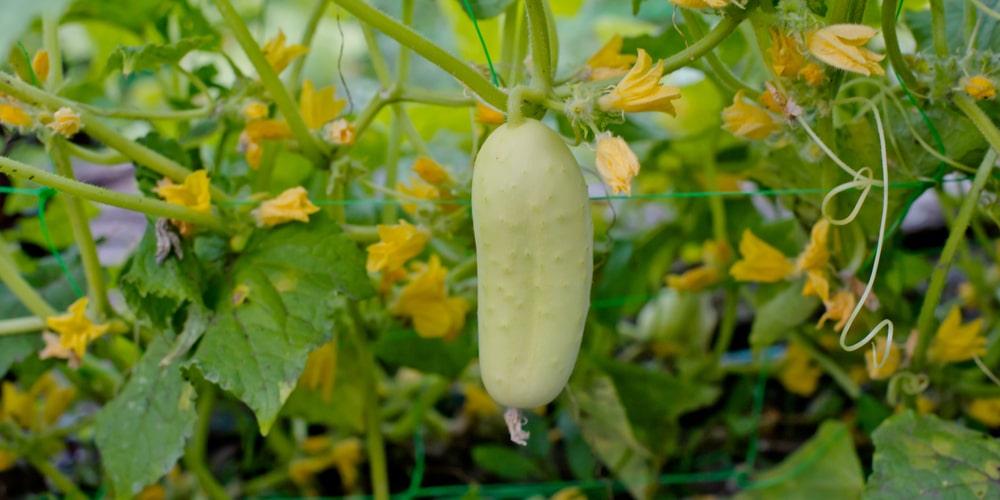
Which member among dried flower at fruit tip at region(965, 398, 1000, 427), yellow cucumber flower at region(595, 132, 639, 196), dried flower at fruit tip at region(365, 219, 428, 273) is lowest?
dried flower at fruit tip at region(965, 398, 1000, 427)

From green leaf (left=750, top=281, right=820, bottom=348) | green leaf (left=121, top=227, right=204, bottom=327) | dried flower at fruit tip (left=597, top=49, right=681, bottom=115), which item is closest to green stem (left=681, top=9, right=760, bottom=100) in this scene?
dried flower at fruit tip (left=597, top=49, right=681, bottom=115)

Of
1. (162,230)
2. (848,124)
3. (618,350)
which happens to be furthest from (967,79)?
(618,350)

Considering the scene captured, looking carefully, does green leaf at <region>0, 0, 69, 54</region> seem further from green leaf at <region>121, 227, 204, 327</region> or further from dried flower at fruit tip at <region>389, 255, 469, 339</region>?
dried flower at fruit tip at <region>389, 255, 469, 339</region>

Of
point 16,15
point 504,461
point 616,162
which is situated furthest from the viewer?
point 504,461

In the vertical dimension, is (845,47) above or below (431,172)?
above

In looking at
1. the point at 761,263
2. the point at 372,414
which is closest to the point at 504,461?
the point at 372,414

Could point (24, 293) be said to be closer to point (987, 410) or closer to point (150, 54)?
point (150, 54)
